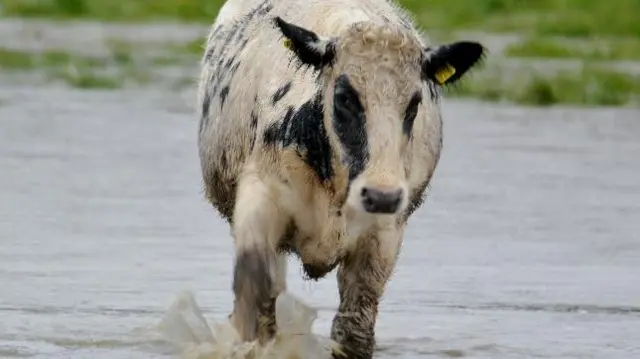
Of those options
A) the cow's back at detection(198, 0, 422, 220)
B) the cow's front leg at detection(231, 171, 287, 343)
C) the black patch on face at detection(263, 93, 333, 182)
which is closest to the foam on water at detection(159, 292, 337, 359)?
the cow's front leg at detection(231, 171, 287, 343)

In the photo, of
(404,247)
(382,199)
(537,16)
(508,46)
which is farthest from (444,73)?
(537,16)

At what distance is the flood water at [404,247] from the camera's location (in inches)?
439

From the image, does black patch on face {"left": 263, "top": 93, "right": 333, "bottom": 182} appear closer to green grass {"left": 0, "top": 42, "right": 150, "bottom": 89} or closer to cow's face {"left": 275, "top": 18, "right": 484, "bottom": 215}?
cow's face {"left": 275, "top": 18, "right": 484, "bottom": 215}

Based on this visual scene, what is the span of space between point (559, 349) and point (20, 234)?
4.39 meters

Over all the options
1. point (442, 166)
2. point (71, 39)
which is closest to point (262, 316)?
point (442, 166)

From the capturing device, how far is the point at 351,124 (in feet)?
29.2

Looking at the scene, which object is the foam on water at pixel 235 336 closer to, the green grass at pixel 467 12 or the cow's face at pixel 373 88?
the cow's face at pixel 373 88

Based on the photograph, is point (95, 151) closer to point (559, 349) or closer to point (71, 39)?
point (559, 349)

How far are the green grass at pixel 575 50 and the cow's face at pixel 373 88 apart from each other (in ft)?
62.8

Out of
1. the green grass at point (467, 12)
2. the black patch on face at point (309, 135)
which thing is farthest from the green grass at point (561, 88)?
the black patch on face at point (309, 135)

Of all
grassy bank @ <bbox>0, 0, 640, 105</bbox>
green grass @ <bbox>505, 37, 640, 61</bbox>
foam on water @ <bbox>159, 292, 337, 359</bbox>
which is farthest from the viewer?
green grass @ <bbox>505, 37, 640, 61</bbox>

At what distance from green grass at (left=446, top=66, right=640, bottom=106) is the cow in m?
13.1

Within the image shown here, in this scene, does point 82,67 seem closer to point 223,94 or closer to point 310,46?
point 223,94

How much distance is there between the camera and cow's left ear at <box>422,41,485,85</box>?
30.1ft
